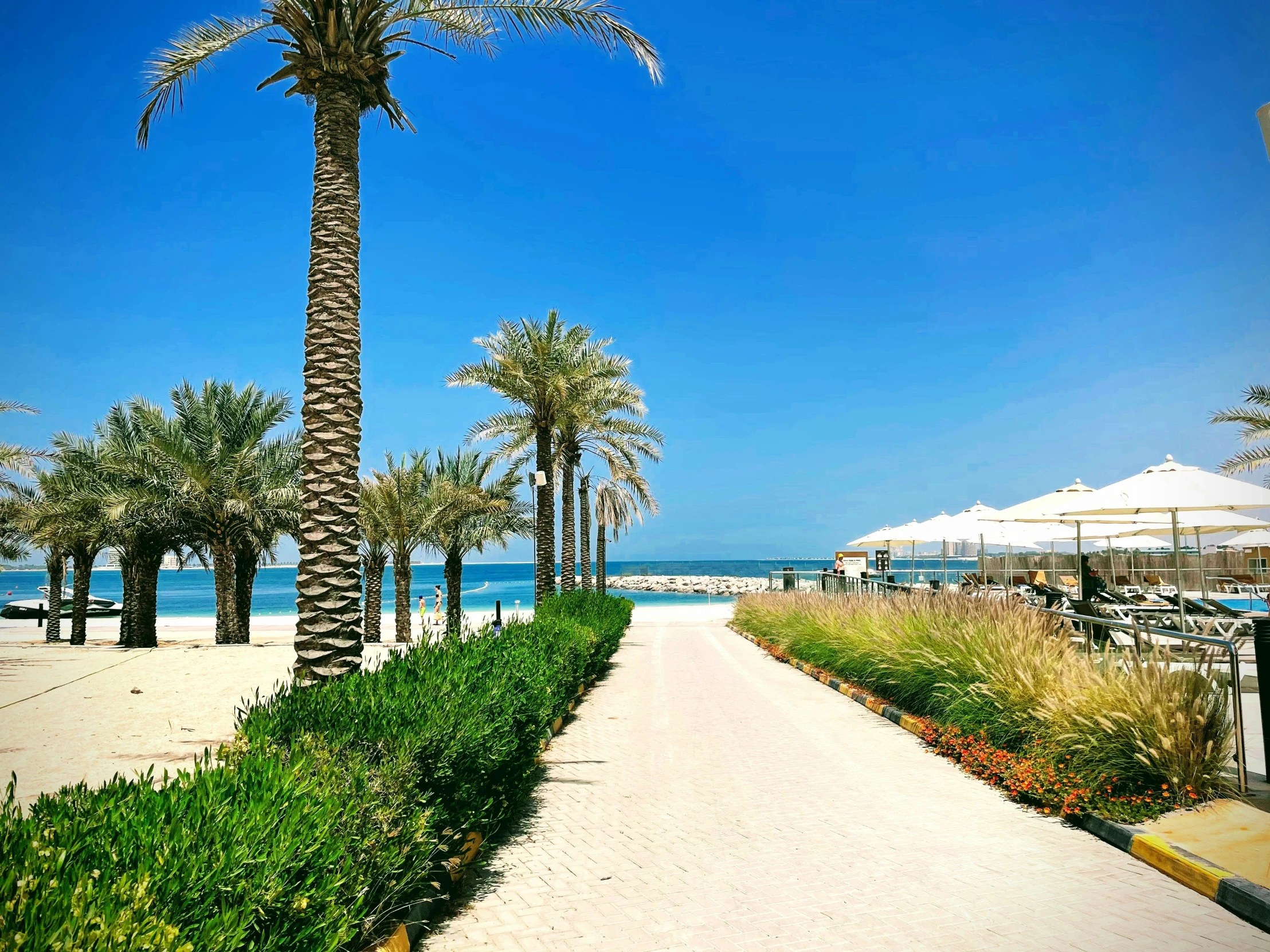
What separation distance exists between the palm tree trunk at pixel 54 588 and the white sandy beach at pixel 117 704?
4378 mm

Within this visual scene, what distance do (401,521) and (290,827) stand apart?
2740 cm

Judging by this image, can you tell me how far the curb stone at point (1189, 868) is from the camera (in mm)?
4371

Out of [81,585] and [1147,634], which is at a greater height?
[1147,634]

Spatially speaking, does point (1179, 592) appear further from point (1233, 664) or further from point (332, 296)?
point (332, 296)

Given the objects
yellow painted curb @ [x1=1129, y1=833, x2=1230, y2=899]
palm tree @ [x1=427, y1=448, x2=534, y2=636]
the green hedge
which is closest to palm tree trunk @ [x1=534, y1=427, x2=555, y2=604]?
palm tree @ [x1=427, y1=448, x2=534, y2=636]

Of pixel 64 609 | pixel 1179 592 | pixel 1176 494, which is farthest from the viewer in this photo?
pixel 64 609

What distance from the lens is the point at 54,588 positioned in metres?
33.7

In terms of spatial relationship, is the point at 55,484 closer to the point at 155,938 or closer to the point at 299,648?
the point at 299,648

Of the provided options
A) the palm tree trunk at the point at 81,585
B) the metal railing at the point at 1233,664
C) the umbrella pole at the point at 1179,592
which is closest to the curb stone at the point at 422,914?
the metal railing at the point at 1233,664

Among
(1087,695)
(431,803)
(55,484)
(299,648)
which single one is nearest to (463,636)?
(299,648)

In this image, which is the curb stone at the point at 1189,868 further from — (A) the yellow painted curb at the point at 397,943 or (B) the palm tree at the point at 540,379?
(B) the palm tree at the point at 540,379

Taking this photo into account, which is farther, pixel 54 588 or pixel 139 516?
pixel 54 588

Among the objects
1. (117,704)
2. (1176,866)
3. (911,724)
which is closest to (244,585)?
(117,704)

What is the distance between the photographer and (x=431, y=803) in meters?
4.68
